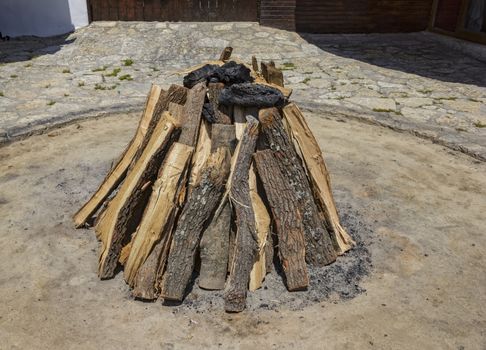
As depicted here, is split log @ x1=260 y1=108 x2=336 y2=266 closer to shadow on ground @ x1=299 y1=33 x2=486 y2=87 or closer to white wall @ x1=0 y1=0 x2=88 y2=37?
shadow on ground @ x1=299 y1=33 x2=486 y2=87

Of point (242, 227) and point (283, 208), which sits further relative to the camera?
point (283, 208)

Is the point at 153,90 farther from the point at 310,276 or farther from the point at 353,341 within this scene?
the point at 353,341

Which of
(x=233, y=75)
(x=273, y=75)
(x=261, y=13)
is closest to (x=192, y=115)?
(x=233, y=75)

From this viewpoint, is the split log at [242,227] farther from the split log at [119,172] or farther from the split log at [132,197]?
the split log at [119,172]

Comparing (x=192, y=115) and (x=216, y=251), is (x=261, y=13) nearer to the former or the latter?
(x=192, y=115)

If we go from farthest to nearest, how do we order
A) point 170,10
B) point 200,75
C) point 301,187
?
point 170,10 → point 200,75 → point 301,187

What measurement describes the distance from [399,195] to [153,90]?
342 cm

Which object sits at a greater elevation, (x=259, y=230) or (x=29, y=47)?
(x=29, y=47)

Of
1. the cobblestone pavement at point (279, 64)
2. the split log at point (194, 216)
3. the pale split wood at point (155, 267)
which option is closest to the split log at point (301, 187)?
the split log at point (194, 216)

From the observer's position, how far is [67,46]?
484 inches

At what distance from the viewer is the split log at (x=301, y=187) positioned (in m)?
4.27

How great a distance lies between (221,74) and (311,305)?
8.13 ft

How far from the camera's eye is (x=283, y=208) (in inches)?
168

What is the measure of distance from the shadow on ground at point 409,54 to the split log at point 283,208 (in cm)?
813
